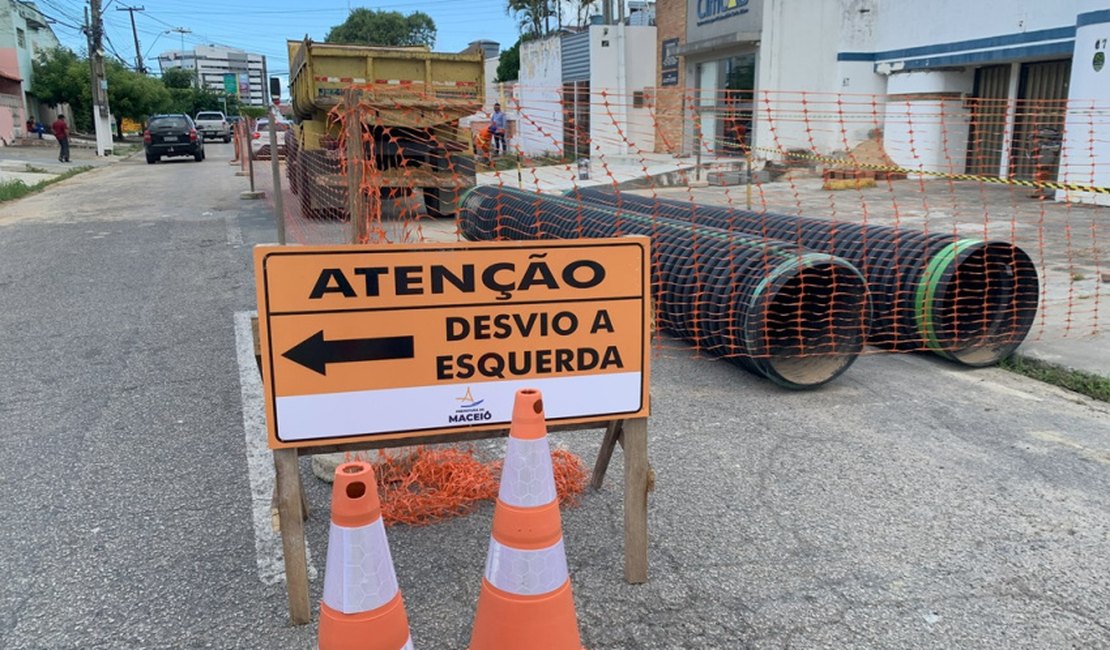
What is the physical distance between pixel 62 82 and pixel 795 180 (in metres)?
41.1

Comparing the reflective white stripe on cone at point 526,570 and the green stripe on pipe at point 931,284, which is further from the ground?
the green stripe on pipe at point 931,284

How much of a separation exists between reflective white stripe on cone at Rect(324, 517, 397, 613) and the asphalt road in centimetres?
62

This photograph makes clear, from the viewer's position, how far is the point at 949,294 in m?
5.87

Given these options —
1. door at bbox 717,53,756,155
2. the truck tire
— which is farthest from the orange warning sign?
door at bbox 717,53,756,155

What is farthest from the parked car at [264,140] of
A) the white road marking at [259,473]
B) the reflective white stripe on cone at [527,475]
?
the reflective white stripe on cone at [527,475]

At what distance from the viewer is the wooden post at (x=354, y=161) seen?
11.7ft

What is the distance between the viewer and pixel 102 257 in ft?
33.9

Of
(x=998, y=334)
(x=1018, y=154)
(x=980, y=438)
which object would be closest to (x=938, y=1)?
(x=1018, y=154)

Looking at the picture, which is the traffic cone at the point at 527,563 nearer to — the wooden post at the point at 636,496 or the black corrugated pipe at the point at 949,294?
the wooden post at the point at 636,496

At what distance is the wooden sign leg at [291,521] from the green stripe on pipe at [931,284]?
4.49 m

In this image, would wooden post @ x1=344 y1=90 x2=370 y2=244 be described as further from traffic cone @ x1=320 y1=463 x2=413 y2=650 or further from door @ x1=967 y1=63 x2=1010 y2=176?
door @ x1=967 y1=63 x2=1010 y2=176

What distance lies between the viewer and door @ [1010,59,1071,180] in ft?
55.8

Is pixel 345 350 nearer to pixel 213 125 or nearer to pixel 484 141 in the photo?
pixel 484 141

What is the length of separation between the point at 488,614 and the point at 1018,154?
19884 millimetres
